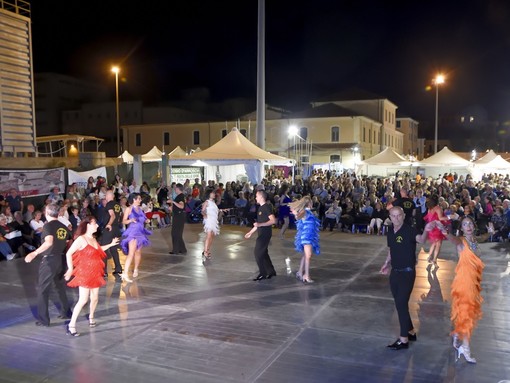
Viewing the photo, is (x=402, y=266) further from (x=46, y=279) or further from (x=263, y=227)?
(x=46, y=279)

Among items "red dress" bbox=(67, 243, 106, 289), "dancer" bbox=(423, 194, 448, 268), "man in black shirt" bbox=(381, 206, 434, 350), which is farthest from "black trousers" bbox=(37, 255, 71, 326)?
"dancer" bbox=(423, 194, 448, 268)

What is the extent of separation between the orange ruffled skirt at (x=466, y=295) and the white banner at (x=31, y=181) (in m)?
12.1

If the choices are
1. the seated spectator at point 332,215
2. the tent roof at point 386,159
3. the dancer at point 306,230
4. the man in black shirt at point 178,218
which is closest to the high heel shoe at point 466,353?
the dancer at point 306,230

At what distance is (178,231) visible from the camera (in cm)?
1098

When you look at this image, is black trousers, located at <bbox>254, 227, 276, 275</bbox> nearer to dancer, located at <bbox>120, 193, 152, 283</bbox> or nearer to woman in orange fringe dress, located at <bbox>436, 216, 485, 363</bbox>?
dancer, located at <bbox>120, 193, 152, 283</bbox>

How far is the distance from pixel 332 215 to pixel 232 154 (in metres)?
4.79

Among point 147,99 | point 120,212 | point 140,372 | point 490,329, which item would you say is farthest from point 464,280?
point 147,99

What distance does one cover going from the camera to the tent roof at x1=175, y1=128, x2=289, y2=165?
17.5 m

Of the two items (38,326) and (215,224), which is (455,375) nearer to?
(38,326)

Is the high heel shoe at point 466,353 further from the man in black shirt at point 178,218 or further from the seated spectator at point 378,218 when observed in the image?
the seated spectator at point 378,218

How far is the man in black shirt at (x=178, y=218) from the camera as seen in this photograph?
1033 centimetres

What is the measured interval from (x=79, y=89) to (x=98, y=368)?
53031 mm

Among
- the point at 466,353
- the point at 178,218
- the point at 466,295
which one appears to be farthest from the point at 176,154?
the point at 466,353

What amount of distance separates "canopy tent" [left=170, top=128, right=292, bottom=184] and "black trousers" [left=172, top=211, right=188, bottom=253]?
262 inches
